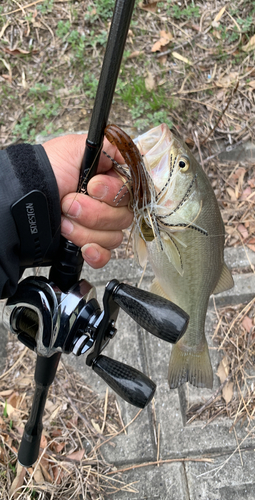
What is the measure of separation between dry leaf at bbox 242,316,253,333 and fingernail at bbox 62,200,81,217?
1.63m

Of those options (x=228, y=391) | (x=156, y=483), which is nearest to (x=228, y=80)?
(x=228, y=391)

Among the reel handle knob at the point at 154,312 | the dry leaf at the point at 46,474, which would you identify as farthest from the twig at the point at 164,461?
the reel handle knob at the point at 154,312

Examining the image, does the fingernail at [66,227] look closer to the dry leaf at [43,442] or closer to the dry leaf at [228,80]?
the dry leaf at [43,442]

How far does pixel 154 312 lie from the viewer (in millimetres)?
1048

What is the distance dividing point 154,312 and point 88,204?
1.73 ft

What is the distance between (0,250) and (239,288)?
1.83 meters

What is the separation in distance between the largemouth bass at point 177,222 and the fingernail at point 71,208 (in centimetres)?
22

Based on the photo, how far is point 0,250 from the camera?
4.16 ft

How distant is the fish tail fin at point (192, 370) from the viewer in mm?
1943

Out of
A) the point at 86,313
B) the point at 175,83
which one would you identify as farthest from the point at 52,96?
the point at 86,313

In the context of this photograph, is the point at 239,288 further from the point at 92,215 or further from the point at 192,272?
the point at 92,215

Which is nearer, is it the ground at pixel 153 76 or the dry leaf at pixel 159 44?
the ground at pixel 153 76

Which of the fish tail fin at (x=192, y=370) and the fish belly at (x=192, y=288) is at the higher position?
the fish belly at (x=192, y=288)

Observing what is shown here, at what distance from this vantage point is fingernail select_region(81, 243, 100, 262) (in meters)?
1.42
